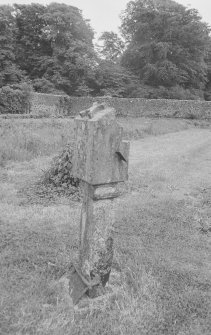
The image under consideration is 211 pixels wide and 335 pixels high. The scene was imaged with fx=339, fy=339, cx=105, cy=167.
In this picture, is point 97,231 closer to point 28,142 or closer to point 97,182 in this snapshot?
point 97,182

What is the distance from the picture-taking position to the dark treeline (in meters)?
33.9

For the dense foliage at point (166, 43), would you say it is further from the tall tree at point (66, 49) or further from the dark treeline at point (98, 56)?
the tall tree at point (66, 49)

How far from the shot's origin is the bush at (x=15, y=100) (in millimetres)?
23656

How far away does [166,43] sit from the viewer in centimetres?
3409

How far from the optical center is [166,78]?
115ft

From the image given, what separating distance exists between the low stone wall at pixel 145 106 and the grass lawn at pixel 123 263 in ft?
67.4

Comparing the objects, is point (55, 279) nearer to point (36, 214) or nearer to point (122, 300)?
point (122, 300)

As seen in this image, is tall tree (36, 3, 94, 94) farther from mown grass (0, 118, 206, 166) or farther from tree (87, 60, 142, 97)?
mown grass (0, 118, 206, 166)

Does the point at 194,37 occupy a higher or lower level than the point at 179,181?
higher

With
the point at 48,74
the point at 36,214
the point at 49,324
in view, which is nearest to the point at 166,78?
the point at 48,74

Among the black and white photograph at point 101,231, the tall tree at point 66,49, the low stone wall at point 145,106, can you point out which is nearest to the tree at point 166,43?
the tall tree at point 66,49

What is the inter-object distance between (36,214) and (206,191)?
3.85 metres

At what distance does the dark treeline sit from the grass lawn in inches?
1099

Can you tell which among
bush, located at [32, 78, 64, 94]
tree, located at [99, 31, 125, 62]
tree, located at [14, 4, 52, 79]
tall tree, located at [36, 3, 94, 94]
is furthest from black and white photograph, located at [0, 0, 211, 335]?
tree, located at [99, 31, 125, 62]
